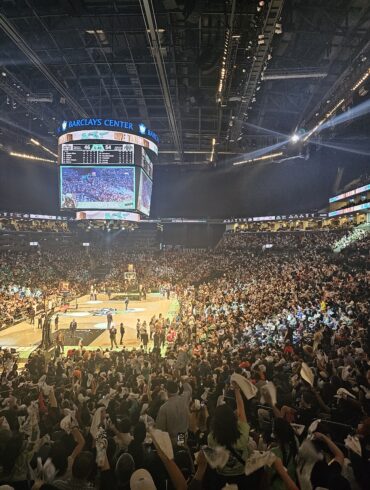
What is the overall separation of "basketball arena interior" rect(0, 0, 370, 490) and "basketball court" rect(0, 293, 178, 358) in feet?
0.67

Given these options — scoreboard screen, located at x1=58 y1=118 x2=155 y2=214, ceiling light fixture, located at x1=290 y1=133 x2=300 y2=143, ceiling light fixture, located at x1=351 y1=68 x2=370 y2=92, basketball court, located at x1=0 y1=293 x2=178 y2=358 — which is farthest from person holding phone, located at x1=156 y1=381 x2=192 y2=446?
ceiling light fixture, located at x1=290 y1=133 x2=300 y2=143

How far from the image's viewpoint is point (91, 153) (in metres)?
Result: 18.4

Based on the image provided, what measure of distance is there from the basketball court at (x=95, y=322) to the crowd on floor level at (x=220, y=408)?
3636 mm

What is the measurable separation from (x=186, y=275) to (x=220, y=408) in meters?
35.3

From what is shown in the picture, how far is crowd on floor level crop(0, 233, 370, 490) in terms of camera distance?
2.48 meters

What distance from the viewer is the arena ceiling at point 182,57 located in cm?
1166

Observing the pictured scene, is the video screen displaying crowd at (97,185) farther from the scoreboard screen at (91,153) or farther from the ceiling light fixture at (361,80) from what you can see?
the ceiling light fixture at (361,80)

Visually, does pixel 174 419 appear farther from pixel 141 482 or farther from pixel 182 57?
pixel 182 57

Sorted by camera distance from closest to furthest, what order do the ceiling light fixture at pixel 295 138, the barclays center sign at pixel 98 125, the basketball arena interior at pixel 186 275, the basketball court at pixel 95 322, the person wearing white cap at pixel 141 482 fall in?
the person wearing white cap at pixel 141 482 → the basketball arena interior at pixel 186 275 → the barclays center sign at pixel 98 125 → the basketball court at pixel 95 322 → the ceiling light fixture at pixel 295 138

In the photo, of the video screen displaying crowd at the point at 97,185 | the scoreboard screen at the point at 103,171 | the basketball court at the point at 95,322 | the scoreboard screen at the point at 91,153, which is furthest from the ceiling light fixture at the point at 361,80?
the basketball court at the point at 95,322

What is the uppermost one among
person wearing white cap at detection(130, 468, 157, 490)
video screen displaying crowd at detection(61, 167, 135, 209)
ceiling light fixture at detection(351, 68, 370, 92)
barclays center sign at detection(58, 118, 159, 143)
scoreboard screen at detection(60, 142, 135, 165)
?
ceiling light fixture at detection(351, 68, 370, 92)

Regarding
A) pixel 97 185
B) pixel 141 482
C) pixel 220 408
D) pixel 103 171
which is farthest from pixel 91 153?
pixel 141 482

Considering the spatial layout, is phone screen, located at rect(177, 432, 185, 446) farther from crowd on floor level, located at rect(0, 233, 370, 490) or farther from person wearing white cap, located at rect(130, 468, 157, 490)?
person wearing white cap, located at rect(130, 468, 157, 490)

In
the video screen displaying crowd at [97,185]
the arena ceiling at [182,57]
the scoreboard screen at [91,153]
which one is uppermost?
the arena ceiling at [182,57]
